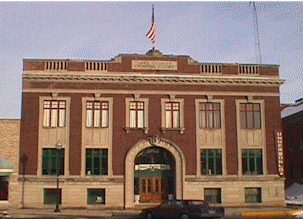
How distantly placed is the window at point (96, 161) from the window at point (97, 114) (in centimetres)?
203

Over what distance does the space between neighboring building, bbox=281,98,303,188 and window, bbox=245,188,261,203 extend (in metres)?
10.3

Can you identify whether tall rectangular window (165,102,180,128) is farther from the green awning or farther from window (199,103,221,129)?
the green awning

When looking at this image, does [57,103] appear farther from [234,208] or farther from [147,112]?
[234,208]

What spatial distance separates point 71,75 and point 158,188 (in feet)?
36.9

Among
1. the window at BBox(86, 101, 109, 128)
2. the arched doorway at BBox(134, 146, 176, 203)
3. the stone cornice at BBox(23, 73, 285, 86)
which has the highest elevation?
the stone cornice at BBox(23, 73, 285, 86)

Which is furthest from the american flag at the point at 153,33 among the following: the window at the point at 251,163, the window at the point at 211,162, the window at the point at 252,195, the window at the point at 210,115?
the window at the point at 252,195

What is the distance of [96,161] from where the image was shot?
33.5 meters

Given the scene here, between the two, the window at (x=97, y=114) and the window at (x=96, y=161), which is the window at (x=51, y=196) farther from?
the window at (x=97, y=114)

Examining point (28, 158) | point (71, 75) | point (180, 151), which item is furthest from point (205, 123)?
point (28, 158)

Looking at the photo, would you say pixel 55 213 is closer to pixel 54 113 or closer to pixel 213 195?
pixel 54 113

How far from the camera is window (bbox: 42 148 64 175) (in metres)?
33.1

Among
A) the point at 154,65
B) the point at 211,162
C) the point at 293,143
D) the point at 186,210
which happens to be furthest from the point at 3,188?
the point at 293,143

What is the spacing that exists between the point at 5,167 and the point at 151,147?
11.2 metres

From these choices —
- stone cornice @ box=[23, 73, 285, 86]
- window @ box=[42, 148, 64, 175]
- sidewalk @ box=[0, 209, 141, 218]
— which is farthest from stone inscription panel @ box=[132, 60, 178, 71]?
sidewalk @ box=[0, 209, 141, 218]
